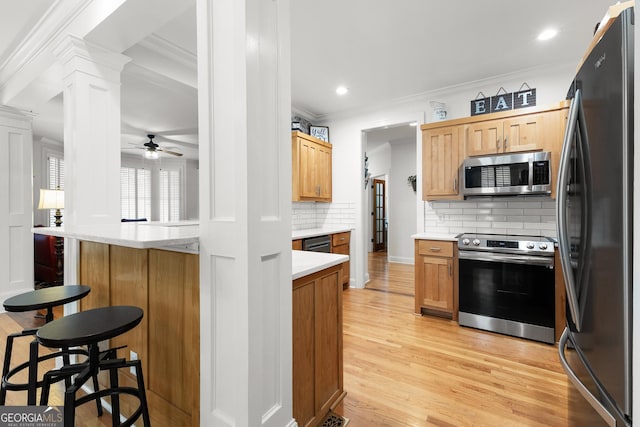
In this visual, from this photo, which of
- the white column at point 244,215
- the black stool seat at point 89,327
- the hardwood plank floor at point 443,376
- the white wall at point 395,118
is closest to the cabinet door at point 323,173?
the white wall at point 395,118

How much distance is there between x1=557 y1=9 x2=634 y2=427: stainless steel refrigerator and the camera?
0.72 m

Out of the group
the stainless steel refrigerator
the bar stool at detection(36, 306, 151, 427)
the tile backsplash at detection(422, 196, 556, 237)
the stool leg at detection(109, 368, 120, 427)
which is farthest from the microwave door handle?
the tile backsplash at detection(422, 196, 556, 237)


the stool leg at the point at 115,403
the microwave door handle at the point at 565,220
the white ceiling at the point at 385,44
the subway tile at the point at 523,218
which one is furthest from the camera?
the subway tile at the point at 523,218

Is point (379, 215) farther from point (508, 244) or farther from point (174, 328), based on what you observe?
point (174, 328)

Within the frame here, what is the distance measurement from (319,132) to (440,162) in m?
2.00

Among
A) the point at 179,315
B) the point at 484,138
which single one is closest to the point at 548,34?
the point at 484,138

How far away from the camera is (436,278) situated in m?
3.19

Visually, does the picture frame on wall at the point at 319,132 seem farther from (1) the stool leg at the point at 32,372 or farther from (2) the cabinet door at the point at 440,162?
(1) the stool leg at the point at 32,372

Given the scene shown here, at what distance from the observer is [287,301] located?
1337 mm

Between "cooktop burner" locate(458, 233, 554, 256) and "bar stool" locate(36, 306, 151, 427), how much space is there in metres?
2.87

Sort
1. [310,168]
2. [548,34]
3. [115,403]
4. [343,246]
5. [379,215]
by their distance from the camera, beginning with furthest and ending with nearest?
[379,215], [343,246], [310,168], [548,34], [115,403]

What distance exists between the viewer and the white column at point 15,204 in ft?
11.7

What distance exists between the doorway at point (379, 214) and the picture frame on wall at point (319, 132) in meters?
3.70

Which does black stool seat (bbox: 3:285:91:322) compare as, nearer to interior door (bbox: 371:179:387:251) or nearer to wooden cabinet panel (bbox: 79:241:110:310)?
wooden cabinet panel (bbox: 79:241:110:310)
